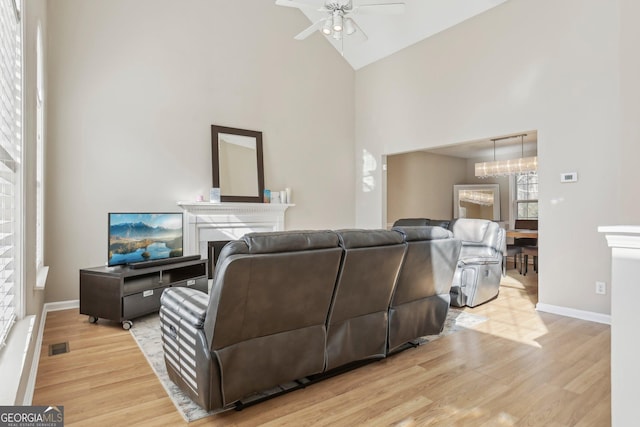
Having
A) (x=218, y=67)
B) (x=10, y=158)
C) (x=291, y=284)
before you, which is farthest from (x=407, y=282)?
(x=218, y=67)

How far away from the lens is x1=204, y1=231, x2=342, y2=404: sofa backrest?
185 centimetres

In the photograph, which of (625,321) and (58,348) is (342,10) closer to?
(625,321)

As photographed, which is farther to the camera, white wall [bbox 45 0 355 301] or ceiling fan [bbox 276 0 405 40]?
white wall [bbox 45 0 355 301]

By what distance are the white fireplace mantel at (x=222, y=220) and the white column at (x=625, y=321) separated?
15.1 ft

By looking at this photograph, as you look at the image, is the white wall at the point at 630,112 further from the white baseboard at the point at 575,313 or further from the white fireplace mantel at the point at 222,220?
the white fireplace mantel at the point at 222,220

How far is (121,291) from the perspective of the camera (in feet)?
11.4

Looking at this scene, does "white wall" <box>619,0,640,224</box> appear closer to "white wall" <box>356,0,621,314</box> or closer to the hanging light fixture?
"white wall" <box>356,0,621,314</box>

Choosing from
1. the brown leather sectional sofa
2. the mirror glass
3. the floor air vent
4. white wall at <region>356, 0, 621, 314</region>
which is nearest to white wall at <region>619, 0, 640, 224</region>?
white wall at <region>356, 0, 621, 314</region>

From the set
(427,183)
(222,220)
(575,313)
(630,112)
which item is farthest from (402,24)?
(575,313)

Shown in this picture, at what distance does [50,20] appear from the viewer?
13.7ft

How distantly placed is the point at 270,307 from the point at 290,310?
145mm

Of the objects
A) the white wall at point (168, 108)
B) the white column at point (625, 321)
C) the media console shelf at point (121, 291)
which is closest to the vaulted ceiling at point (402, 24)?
the white wall at point (168, 108)

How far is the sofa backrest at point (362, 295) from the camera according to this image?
2.28 meters

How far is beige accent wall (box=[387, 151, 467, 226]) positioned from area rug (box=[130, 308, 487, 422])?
13.5 ft
